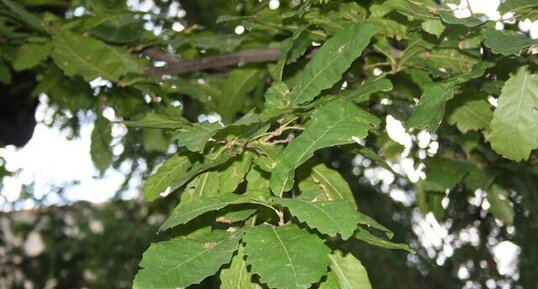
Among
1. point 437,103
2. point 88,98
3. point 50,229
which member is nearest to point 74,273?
point 50,229

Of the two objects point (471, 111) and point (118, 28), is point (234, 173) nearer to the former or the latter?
point (471, 111)

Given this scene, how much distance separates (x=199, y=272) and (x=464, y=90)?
66 centimetres

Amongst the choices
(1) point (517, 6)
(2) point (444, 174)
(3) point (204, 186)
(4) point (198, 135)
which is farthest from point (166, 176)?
(2) point (444, 174)

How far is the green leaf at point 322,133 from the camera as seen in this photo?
0.72m

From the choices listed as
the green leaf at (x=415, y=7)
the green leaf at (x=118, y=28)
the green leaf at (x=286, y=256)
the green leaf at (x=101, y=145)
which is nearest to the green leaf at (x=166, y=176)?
the green leaf at (x=286, y=256)

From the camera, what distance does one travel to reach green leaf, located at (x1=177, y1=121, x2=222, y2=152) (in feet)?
2.40

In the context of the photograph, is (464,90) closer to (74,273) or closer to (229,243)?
(229,243)

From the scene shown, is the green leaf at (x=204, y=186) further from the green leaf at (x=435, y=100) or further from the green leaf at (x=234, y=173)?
the green leaf at (x=435, y=100)

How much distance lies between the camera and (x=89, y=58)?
1354mm

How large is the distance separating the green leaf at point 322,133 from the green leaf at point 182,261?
0.08 metres

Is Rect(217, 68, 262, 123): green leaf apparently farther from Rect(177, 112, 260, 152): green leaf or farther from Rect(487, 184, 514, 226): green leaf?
Rect(177, 112, 260, 152): green leaf

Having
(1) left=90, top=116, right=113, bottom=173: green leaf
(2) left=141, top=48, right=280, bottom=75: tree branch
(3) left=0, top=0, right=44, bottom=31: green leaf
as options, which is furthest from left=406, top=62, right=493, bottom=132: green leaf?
(1) left=90, top=116, right=113, bottom=173: green leaf

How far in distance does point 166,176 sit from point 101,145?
80 centimetres

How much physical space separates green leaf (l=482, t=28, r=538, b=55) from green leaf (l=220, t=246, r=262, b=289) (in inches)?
13.7
